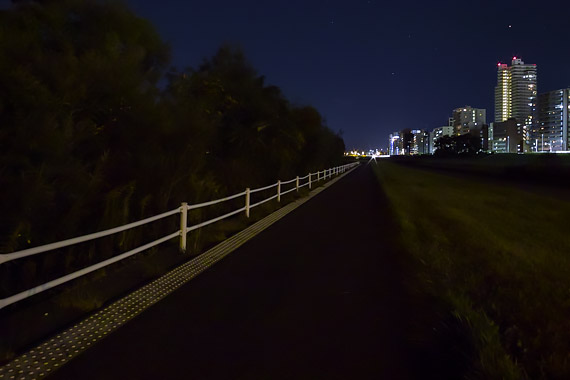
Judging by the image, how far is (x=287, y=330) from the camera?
5328 millimetres

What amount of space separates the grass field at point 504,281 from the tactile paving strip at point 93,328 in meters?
3.41

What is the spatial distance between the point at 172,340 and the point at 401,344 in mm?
2167

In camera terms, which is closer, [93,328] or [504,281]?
[93,328]

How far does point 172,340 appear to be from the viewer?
5051 millimetres

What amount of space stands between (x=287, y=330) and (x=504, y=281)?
369 cm

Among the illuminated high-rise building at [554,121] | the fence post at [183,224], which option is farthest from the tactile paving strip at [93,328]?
the illuminated high-rise building at [554,121]

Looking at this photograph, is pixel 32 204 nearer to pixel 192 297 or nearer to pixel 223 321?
pixel 192 297

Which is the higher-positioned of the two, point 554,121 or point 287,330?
point 554,121

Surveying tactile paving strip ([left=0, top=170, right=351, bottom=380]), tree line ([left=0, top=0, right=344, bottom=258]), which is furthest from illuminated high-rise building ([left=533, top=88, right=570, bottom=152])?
tactile paving strip ([left=0, top=170, right=351, bottom=380])

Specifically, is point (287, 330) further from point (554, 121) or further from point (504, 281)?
point (554, 121)

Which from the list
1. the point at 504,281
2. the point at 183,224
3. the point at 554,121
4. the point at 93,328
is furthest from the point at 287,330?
the point at 554,121

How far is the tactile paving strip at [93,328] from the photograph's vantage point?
174 inches

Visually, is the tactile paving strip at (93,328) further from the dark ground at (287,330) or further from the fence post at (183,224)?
the fence post at (183,224)

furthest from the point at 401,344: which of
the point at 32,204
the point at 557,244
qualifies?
the point at 557,244
